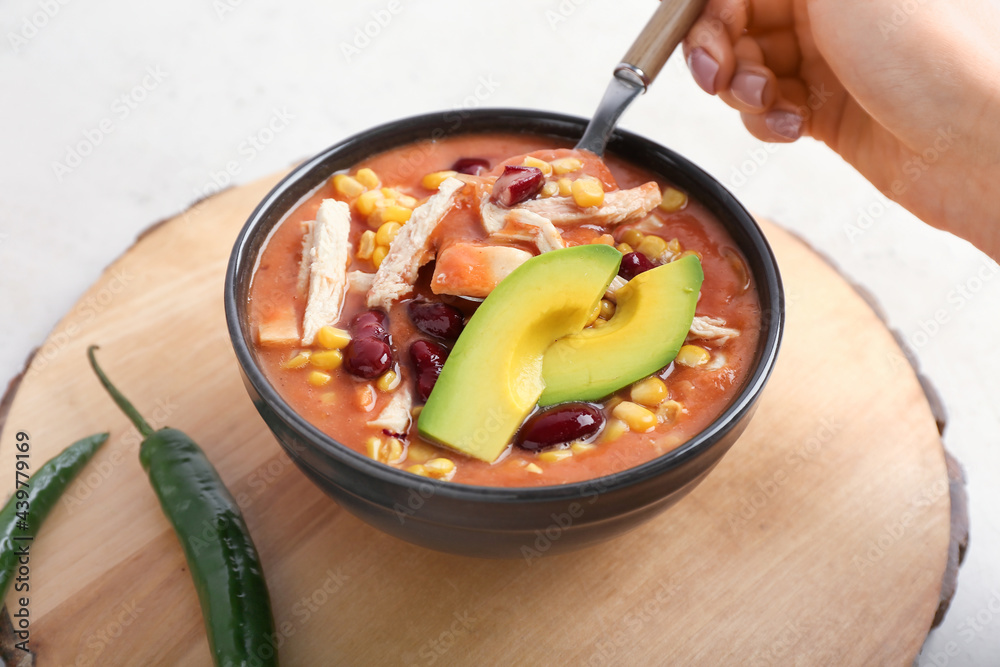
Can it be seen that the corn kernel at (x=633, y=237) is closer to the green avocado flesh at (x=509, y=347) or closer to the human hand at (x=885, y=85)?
the green avocado flesh at (x=509, y=347)

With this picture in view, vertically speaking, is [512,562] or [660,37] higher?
[660,37]

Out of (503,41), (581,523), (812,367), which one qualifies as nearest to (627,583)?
(581,523)

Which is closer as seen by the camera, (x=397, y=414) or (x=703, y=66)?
(x=397, y=414)

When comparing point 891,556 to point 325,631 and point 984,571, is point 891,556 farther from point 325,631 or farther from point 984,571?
point 325,631

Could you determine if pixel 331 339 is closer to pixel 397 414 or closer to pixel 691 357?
pixel 397 414

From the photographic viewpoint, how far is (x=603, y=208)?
8.46 ft

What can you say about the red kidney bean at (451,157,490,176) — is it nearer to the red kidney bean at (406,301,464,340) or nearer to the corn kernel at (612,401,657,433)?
the red kidney bean at (406,301,464,340)

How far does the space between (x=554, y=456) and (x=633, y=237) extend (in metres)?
0.85

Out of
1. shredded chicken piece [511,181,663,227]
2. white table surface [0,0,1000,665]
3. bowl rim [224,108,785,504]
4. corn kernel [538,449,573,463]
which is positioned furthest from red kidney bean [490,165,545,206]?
white table surface [0,0,1000,665]

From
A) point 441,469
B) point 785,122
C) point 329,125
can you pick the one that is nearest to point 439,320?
point 441,469

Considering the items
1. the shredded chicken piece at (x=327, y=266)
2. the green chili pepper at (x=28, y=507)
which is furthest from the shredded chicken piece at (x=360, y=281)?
the green chili pepper at (x=28, y=507)

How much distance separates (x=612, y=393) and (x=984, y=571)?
6.57ft

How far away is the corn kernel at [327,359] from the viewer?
2258 millimetres

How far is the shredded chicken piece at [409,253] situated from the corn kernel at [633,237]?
0.54 metres
